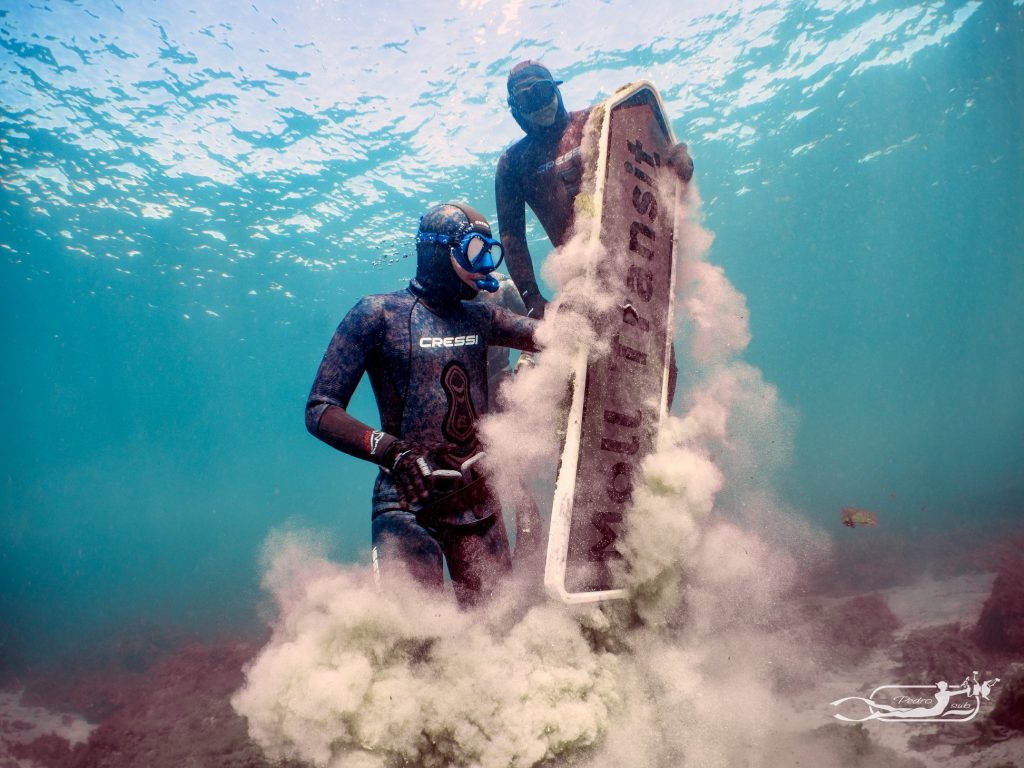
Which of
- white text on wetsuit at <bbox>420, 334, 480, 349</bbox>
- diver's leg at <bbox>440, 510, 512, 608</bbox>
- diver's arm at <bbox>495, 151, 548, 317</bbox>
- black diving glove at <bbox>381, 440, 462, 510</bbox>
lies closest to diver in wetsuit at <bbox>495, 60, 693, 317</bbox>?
diver's arm at <bbox>495, 151, 548, 317</bbox>

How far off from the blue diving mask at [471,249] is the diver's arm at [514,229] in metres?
1.26

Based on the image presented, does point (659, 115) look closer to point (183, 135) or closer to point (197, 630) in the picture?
point (183, 135)

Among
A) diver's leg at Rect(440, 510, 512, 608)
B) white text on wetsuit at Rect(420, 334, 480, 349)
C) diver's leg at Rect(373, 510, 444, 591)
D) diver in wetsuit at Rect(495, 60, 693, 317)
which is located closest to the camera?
diver's leg at Rect(373, 510, 444, 591)

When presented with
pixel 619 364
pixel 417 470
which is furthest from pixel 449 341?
pixel 619 364

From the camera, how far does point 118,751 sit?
8719 mm

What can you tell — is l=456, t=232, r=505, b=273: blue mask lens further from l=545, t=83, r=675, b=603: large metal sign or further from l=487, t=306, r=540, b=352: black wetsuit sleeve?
l=545, t=83, r=675, b=603: large metal sign

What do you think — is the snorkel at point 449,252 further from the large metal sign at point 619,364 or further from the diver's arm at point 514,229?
the diver's arm at point 514,229

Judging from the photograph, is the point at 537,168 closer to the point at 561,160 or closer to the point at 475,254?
the point at 561,160

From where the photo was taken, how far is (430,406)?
319cm

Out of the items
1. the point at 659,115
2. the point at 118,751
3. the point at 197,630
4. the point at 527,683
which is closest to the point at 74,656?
the point at 197,630

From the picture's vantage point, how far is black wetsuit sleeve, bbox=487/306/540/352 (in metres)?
3.64

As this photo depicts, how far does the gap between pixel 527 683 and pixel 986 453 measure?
11260 cm

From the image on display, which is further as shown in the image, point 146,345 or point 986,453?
point 986,453

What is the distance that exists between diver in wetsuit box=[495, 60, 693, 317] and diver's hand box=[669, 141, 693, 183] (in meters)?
0.04
